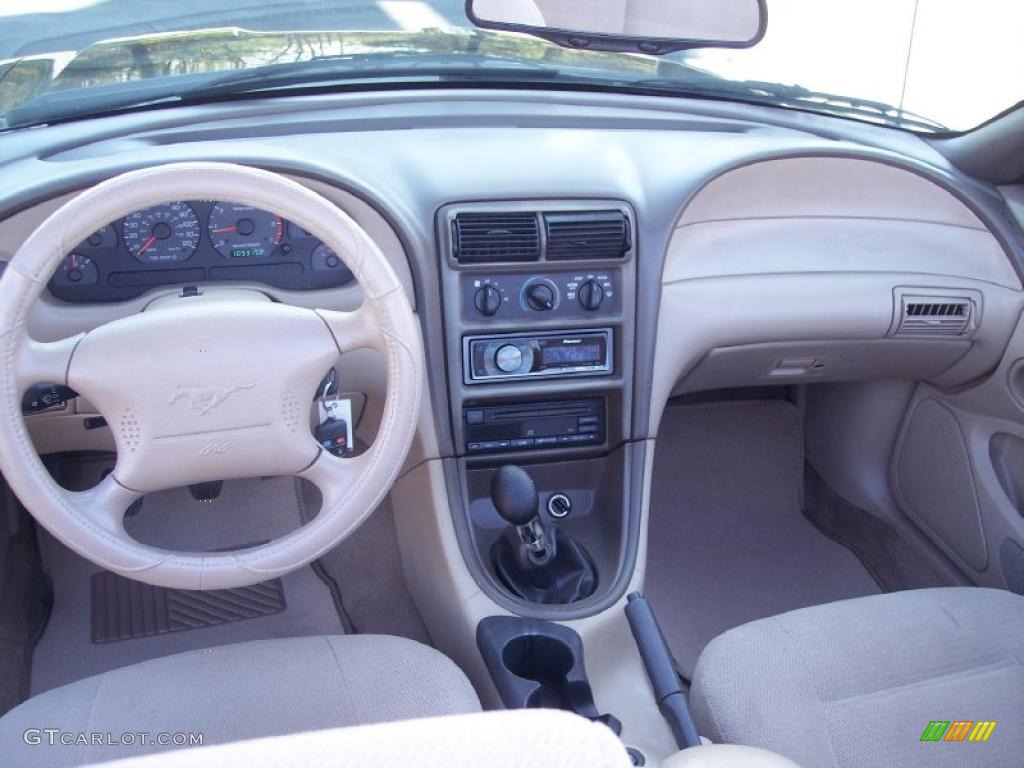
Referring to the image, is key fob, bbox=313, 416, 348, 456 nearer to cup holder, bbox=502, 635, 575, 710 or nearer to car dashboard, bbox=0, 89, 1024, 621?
car dashboard, bbox=0, 89, 1024, 621

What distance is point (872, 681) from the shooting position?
5.29 ft

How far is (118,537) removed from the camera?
138 centimetres

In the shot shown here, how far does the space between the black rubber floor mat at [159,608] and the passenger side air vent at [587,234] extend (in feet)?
3.75

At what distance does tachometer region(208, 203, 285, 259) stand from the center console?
32 cm

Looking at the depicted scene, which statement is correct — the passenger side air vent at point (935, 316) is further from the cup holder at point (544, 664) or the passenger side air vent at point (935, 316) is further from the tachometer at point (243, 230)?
the tachometer at point (243, 230)

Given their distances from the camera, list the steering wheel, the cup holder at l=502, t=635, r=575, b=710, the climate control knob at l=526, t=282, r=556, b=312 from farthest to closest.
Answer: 1. the climate control knob at l=526, t=282, r=556, b=312
2. the cup holder at l=502, t=635, r=575, b=710
3. the steering wheel

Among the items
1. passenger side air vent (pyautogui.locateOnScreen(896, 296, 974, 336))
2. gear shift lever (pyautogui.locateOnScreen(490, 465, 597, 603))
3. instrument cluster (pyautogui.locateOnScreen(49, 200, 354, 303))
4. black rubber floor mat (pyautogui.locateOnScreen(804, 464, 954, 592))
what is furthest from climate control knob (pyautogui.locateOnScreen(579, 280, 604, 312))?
black rubber floor mat (pyautogui.locateOnScreen(804, 464, 954, 592))

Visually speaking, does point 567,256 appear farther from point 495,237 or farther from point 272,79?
point 272,79

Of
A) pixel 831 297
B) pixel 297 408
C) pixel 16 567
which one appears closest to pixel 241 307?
pixel 297 408

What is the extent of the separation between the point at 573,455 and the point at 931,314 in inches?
35.8

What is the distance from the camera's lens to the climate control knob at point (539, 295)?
194cm

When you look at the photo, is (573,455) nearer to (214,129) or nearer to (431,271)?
(431,271)

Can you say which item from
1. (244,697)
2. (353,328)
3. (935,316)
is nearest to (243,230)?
(353,328)

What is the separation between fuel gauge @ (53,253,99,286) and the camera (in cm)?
168
